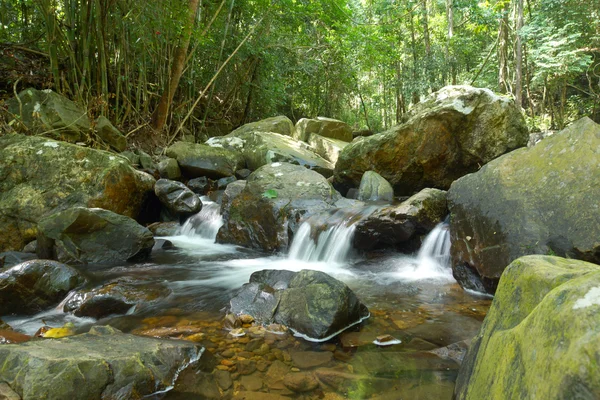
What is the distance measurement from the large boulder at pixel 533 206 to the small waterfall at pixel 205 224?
162 inches

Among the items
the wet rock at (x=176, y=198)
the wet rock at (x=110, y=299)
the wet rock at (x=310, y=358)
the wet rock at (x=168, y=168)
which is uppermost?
the wet rock at (x=168, y=168)

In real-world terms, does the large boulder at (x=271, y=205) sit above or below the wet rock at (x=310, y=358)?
above

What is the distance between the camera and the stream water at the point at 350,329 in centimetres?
244

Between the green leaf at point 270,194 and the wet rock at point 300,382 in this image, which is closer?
the wet rock at point 300,382

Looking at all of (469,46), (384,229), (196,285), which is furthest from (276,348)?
(469,46)

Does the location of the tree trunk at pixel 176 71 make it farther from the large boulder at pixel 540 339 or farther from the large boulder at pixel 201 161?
the large boulder at pixel 540 339

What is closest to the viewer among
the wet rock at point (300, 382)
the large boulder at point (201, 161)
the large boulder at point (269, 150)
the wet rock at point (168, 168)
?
the wet rock at point (300, 382)

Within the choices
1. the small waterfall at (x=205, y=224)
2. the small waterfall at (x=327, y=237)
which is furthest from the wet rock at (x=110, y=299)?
the small waterfall at (x=205, y=224)

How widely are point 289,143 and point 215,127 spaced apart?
4429 millimetres

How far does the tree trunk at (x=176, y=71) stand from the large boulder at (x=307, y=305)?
6.26 m

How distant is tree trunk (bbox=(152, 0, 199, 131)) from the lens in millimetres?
7952

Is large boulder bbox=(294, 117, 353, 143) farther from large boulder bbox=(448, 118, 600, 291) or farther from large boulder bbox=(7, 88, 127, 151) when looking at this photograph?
large boulder bbox=(448, 118, 600, 291)

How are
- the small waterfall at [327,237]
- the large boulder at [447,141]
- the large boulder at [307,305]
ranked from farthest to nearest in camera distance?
the large boulder at [447,141] → the small waterfall at [327,237] → the large boulder at [307,305]

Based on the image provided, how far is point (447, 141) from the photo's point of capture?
747 centimetres
